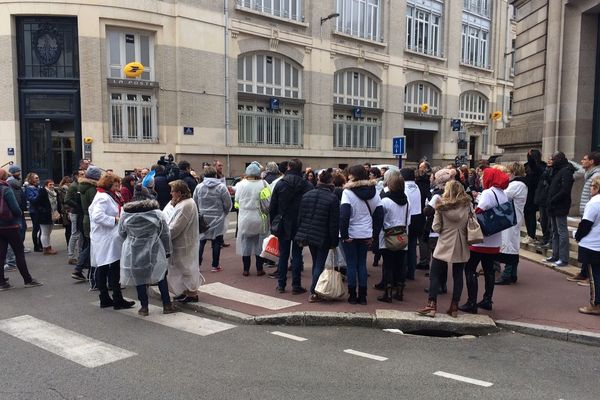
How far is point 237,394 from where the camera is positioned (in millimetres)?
4312

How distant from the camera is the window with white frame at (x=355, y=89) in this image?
102ft

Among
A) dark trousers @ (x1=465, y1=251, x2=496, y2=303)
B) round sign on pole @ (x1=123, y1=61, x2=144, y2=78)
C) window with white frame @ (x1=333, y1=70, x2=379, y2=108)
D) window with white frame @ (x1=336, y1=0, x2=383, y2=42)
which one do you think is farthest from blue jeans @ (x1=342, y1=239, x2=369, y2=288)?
window with white frame @ (x1=336, y1=0, x2=383, y2=42)

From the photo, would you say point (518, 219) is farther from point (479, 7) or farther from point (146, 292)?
point (479, 7)

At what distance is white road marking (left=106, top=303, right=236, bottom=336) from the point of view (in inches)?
241

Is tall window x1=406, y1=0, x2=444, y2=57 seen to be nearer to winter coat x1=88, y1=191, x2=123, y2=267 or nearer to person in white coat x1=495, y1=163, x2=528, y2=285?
person in white coat x1=495, y1=163, x2=528, y2=285

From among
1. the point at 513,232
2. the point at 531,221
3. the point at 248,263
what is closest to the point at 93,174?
the point at 248,263

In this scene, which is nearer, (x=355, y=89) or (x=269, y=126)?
(x=269, y=126)

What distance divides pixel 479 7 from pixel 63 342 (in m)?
41.5

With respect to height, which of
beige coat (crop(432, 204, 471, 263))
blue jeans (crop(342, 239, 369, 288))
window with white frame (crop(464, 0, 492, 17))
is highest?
window with white frame (crop(464, 0, 492, 17))

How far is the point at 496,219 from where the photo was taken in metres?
6.41

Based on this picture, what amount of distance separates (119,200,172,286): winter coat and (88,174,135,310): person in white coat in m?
0.52

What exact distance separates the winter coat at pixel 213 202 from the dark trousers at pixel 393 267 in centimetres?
341

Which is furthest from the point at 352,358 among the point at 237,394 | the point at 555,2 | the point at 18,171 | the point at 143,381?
the point at 555,2

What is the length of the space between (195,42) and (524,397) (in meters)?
22.5
